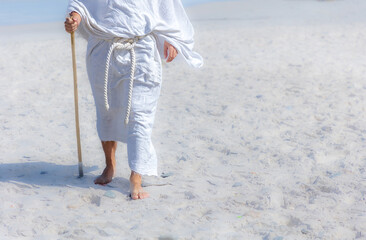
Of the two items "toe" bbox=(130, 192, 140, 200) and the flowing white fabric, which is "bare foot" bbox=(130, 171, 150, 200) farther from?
the flowing white fabric

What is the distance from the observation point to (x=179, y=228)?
330 cm

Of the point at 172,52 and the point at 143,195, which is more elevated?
the point at 172,52

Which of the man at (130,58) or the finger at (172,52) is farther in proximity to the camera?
the finger at (172,52)

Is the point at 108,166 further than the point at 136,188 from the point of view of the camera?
Yes

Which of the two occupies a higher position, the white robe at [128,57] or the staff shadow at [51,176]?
the white robe at [128,57]

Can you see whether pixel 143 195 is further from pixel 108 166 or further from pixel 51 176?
pixel 51 176

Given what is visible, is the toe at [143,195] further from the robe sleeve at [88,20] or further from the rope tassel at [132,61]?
the robe sleeve at [88,20]

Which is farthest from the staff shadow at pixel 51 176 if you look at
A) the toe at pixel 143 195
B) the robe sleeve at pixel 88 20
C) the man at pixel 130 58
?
the robe sleeve at pixel 88 20

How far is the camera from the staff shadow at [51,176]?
3984 mm

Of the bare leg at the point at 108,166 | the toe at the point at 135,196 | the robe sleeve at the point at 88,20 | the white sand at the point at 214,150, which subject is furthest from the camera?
the bare leg at the point at 108,166

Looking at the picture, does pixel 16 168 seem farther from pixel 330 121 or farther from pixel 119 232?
pixel 330 121

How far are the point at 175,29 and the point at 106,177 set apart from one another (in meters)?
1.21

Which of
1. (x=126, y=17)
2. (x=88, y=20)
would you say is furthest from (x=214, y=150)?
(x=88, y=20)

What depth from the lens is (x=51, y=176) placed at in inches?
164
